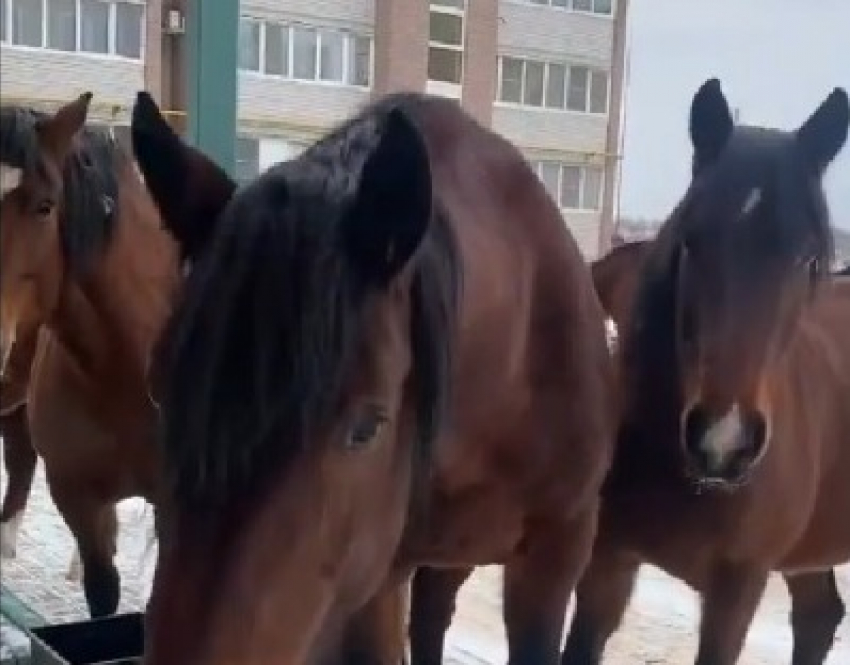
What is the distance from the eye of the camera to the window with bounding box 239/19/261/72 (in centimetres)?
157

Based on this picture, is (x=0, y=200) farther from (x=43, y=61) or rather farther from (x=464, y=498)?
(x=43, y=61)

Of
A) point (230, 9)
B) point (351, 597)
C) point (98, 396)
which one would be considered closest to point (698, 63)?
point (230, 9)

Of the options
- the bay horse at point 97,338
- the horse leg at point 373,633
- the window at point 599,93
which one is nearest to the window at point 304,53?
the bay horse at point 97,338

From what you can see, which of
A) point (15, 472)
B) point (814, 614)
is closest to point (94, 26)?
point (15, 472)

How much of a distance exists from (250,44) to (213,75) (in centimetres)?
11

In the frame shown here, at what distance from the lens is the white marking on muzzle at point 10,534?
6.03 feet

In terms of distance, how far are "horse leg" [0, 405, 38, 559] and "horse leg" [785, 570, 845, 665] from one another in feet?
3.72

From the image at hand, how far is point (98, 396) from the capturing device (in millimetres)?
1373

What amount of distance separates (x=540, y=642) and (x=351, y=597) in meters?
0.42

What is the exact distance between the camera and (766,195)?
1.03 m

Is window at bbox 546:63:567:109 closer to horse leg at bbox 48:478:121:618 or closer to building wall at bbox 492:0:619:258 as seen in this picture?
building wall at bbox 492:0:619:258

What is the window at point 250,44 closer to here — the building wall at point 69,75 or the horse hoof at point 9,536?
the building wall at point 69,75

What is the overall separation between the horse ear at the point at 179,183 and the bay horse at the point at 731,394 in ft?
1.55

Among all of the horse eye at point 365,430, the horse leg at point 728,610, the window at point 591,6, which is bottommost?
the horse leg at point 728,610
